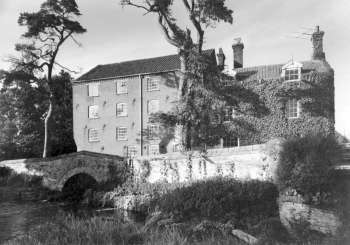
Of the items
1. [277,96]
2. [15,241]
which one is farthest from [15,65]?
[15,241]

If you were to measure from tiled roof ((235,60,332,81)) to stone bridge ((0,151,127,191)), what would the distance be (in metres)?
10.8

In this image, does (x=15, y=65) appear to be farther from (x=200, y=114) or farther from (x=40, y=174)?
(x=200, y=114)

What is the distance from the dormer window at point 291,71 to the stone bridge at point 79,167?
1211 cm

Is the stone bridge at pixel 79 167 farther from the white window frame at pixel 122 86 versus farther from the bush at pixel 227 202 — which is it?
the white window frame at pixel 122 86

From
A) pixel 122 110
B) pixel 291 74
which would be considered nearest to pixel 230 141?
pixel 291 74

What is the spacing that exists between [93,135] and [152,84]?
6.71 metres

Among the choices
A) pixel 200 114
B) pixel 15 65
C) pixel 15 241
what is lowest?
pixel 15 241

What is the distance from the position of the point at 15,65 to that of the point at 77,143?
943cm

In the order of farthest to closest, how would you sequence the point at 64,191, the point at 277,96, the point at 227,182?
the point at 277,96 → the point at 64,191 → the point at 227,182

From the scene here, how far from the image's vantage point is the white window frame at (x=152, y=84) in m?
32.9

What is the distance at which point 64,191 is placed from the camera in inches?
973

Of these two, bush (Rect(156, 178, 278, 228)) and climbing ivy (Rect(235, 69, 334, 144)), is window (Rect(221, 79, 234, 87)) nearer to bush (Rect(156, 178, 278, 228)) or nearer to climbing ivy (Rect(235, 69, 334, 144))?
climbing ivy (Rect(235, 69, 334, 144))

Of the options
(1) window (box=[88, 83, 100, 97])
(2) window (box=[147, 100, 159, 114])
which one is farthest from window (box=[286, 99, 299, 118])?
(1) window (box=[88, 83, 100, 97])

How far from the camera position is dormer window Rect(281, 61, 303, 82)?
A: 2744cm
